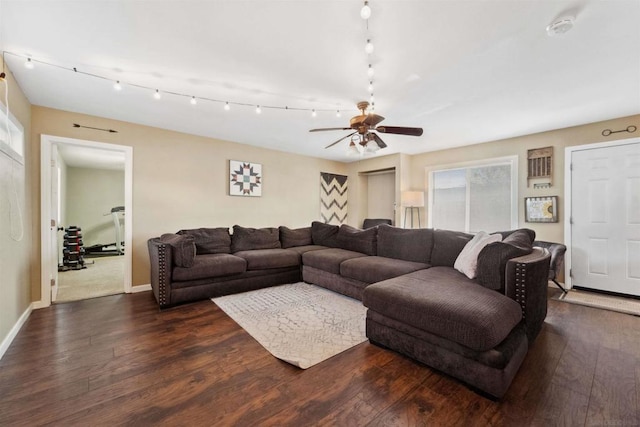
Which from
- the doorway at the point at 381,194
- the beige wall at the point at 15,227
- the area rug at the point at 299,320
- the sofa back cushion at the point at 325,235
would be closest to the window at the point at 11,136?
the beige wall at the point at 15,227

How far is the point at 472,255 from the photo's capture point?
8.43 ft

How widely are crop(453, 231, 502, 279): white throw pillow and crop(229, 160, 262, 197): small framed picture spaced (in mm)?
3716

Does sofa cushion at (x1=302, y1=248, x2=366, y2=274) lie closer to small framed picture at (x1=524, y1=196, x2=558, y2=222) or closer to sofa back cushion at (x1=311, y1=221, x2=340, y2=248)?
sofa back cushion at (x1=311, y1=221, x2=340, y2=248)

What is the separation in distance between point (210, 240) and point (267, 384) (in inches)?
109

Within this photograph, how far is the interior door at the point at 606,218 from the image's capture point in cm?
348

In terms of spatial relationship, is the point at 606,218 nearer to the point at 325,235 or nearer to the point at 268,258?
the point at 325,235

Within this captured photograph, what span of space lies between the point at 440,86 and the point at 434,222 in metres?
3.48

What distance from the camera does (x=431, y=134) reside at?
4344mm

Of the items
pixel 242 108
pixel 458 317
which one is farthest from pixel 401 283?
pixel 242 108

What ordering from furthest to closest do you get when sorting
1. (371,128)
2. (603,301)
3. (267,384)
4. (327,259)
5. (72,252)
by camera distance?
(72,252) < (327,259) < (603,301) < (371,128) < (267,384)

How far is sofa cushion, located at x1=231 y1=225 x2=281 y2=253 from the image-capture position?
432 cm

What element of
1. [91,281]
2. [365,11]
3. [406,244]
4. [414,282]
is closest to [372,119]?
[365,11]

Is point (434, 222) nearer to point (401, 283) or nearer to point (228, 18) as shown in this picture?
point (401, 283)

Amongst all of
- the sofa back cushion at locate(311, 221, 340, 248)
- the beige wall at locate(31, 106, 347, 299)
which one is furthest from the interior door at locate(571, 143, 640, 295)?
the beige wall at locate(31, 106, 347, 299)
